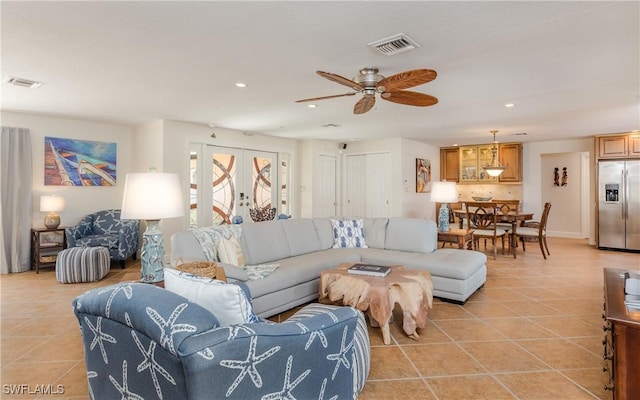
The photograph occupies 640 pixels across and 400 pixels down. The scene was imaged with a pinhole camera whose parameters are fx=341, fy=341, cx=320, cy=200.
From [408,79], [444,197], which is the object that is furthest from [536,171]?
[408,79]

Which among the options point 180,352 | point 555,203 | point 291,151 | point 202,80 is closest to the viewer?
point 180,352

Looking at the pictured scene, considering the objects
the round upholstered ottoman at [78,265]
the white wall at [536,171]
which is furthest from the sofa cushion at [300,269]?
the white wall at [536,171]

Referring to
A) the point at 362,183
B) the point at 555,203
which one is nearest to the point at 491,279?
the point at 362,183

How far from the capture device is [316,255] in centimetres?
402

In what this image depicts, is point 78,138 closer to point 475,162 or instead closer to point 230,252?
point 230,252

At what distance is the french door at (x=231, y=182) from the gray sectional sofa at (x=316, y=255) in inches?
92.5

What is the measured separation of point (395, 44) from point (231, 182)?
4.55m

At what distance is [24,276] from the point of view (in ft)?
15.6

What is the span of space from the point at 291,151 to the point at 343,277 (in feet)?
16.3

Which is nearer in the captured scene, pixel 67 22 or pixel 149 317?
pixel 149 317

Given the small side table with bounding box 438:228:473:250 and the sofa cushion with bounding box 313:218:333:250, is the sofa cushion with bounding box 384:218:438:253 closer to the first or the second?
the small side table with bounding box 438:228:473:250

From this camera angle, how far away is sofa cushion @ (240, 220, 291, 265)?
3.63 meters

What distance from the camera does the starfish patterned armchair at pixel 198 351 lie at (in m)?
1.00

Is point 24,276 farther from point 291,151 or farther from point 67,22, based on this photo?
point 291,151
